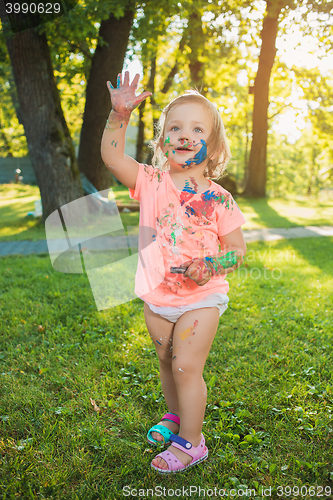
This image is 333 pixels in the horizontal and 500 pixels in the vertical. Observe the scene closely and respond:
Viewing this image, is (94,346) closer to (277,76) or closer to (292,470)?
(292,470)

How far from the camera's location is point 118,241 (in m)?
7.51

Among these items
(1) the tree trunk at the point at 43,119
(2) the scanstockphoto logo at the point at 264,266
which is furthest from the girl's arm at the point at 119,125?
(1) the tree trunk at the point at 43,119

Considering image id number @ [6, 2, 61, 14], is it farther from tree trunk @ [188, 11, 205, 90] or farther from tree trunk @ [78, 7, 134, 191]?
tree trunk @ [188, 11, 205, 90]

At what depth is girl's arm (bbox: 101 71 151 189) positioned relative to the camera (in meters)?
1.80

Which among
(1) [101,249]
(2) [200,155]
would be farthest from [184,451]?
(1) [101,249]

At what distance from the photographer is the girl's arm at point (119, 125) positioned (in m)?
1.80

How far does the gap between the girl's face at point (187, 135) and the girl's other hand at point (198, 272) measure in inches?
20.1

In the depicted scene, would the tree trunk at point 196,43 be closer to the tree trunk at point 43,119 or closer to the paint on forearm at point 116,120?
the tree trunk at point 43,119

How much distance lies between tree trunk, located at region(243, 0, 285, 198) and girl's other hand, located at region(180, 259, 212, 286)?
13730mm

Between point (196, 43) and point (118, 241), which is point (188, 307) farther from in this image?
point (196, 43)

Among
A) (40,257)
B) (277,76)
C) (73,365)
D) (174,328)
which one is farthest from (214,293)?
(277,76)

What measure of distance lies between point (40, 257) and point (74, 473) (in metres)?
4.75

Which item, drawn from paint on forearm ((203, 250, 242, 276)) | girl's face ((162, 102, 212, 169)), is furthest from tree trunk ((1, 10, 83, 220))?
paint on forearm ((203, 250, 242, 276))

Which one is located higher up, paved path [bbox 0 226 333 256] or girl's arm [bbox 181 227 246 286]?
girl's arm [bbox 181 227 246 286]
